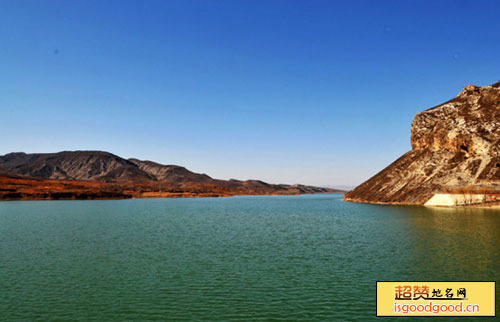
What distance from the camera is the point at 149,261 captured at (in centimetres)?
3747

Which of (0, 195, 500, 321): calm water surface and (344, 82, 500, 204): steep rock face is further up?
(344, 82, 500, 204): steep rock face

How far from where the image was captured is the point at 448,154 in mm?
155750

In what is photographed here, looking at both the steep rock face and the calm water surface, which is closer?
the calm water surface

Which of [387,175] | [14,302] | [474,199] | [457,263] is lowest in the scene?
[14,302]

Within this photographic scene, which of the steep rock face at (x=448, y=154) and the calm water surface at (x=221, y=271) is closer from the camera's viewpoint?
the calm water surface at (x=221, y=271)

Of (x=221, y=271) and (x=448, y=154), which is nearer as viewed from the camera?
(x=221, y=271)

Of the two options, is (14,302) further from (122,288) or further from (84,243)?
(84,243)

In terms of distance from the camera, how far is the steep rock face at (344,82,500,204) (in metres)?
135

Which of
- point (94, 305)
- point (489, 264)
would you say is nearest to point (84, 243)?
point (94, 305)

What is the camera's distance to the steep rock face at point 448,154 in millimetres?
135363

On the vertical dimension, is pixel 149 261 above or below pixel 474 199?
below

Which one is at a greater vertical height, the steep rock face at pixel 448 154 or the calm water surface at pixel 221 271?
the steep rock face at pixel 448 154

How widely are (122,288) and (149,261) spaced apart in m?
9.74

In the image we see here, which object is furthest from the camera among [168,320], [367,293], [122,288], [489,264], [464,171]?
[464,171]
